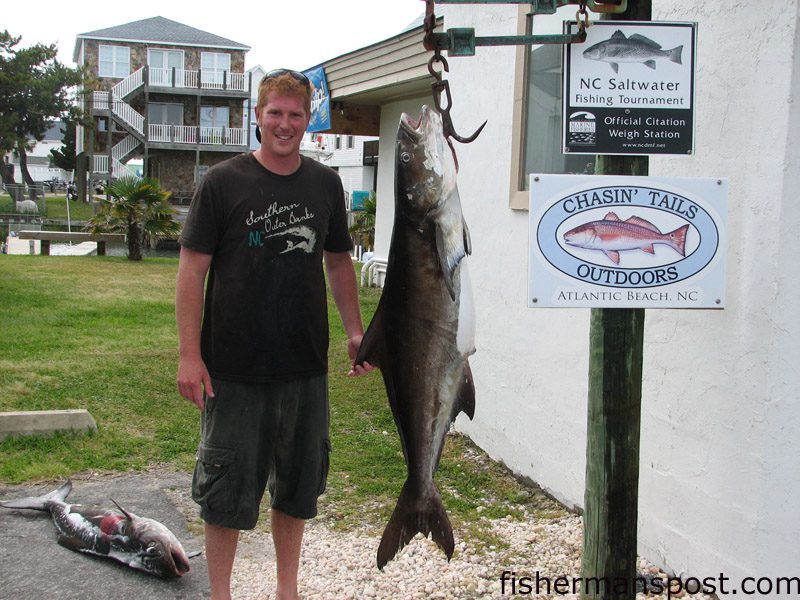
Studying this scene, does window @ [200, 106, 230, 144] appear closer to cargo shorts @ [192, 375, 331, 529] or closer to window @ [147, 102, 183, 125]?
window @ [147, 102, 183, 125]

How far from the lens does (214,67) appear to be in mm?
47969

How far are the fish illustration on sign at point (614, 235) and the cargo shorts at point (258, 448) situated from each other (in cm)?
124

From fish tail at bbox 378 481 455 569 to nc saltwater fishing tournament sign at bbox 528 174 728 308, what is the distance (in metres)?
0.75

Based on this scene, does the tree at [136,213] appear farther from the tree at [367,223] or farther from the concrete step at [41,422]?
the concrete step at [41,422]

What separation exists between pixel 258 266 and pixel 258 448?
72 cm

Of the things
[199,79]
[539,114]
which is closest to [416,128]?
[539,114]

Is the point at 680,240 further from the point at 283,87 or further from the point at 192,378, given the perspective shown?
the point at 192,378

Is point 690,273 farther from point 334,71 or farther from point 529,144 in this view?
point 334,71

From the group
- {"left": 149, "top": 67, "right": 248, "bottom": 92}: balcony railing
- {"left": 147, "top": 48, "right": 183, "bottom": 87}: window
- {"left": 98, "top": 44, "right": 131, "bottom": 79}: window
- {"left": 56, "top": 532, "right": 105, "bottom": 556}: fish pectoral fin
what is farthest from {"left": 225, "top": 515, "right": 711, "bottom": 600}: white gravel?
{"left": 98, "top": 44, "right": 131, "bottom": 79}: window

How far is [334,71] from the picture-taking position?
12.0 m

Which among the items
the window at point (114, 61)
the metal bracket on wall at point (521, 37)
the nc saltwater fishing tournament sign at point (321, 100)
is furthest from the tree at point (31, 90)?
the metal bracket on wall at point (521, 37)

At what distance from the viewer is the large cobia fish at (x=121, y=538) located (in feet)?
13.3

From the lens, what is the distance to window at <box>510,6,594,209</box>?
4961 millimetres

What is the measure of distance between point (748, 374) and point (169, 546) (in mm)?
2684
